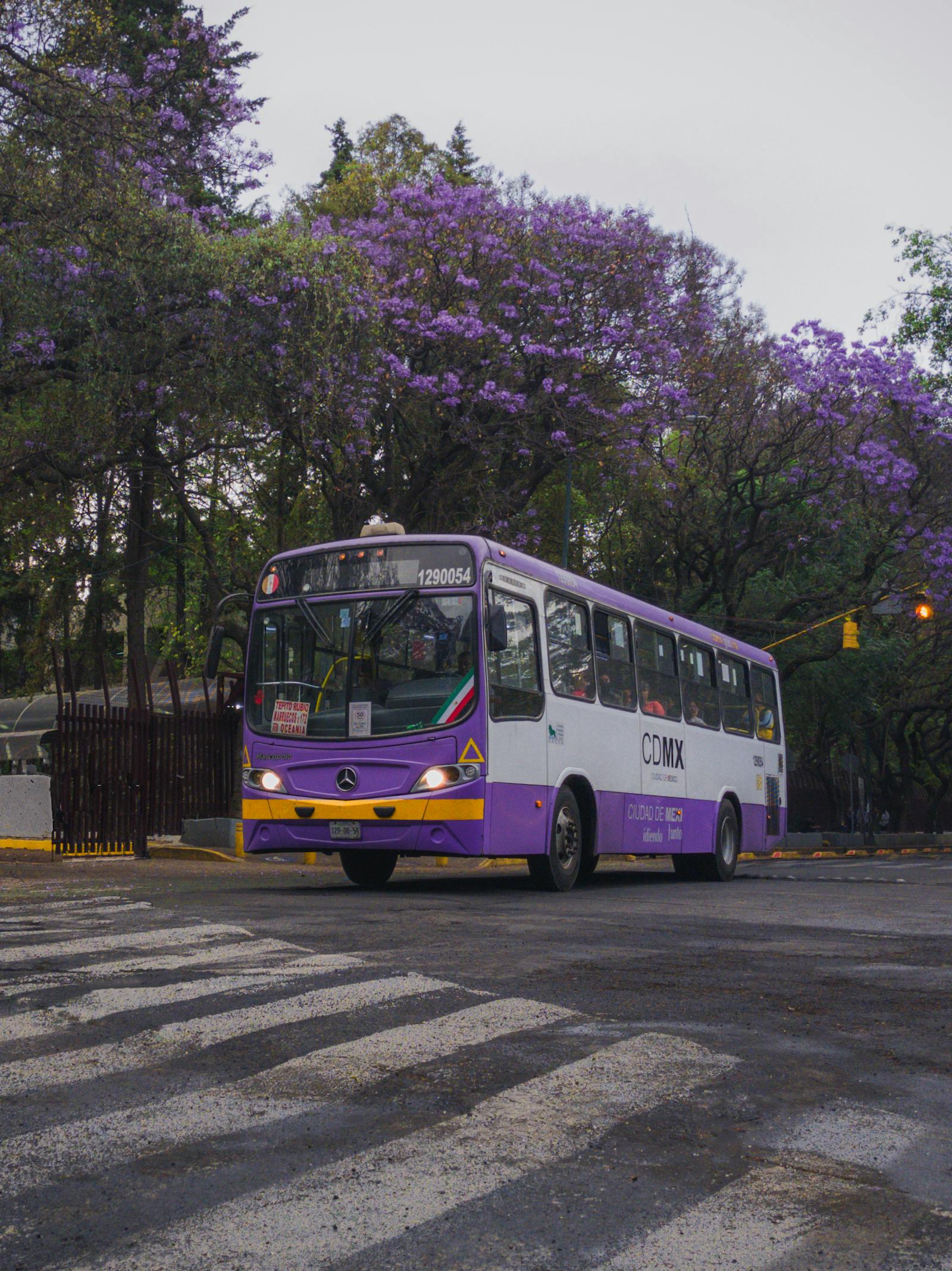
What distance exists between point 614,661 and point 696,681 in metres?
3.15

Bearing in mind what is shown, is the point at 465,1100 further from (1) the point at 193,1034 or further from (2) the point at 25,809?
(2) the point at 25,809

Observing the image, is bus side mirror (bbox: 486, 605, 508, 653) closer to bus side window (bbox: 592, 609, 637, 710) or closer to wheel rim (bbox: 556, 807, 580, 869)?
wheel rim (bbox: 556, 807, 580, 869)

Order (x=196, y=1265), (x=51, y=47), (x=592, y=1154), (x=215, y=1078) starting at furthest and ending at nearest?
(x=51, y=47), (x=215, y=1078), (x=592, y=1154), (x=196, y=1265)

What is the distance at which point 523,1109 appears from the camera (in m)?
4.84

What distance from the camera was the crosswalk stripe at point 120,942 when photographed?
8.26m

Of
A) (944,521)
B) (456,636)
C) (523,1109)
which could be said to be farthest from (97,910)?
(944,521)

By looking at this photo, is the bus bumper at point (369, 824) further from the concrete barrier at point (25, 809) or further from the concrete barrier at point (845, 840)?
the concrete barrier at point (845, 840)

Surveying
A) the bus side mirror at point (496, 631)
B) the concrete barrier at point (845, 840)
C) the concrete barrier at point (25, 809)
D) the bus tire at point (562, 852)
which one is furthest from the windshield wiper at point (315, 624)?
the concrete barrier at point (845, 840)

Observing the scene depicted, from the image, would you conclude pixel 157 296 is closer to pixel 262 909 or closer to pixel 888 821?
pixel 262 909

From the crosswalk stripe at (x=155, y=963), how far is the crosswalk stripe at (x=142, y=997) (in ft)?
1.16

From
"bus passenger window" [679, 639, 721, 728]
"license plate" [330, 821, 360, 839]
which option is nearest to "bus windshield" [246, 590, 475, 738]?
"license plate" [330, 821, 360, 839]

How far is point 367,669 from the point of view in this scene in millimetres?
13953

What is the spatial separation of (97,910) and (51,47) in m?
11.5

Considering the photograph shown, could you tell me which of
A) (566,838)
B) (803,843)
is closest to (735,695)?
(566,838)
